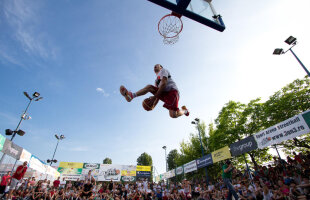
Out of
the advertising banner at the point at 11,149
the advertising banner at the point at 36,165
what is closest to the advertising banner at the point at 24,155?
the advertising banner at the point at 11,149

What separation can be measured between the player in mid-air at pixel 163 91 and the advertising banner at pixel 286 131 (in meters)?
8.77

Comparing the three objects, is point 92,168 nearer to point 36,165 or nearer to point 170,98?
point 36,165

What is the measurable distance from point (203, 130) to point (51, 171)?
2697 centimetres

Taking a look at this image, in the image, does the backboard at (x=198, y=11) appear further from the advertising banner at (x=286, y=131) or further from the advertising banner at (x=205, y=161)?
the advertising banner at (x=205, y=161)

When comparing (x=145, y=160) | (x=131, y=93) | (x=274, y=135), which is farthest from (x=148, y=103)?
(x=145, y=160)

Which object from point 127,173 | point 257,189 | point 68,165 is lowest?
point 257,189

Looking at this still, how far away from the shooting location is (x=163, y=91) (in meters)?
4.93

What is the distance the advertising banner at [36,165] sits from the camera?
16.8 metres

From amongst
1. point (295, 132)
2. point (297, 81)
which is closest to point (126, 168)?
point (295, 132)

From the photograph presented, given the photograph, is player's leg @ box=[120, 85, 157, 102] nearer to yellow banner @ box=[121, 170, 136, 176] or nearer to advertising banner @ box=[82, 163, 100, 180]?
advertising banner @ box=[82, 163, 100, 180]

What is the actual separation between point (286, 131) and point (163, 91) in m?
9.77

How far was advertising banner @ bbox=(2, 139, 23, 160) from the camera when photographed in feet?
38.8

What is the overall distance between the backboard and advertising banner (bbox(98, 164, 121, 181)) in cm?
2897

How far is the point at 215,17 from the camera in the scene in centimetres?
618
